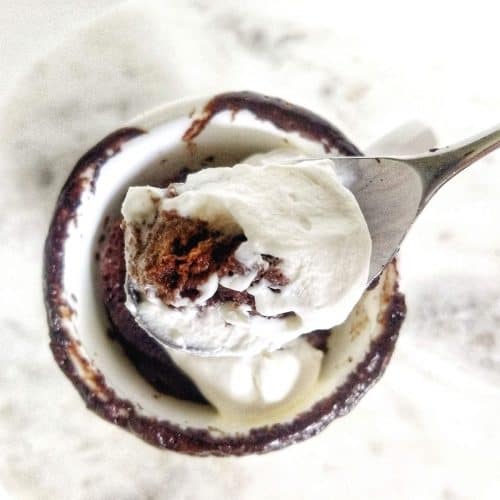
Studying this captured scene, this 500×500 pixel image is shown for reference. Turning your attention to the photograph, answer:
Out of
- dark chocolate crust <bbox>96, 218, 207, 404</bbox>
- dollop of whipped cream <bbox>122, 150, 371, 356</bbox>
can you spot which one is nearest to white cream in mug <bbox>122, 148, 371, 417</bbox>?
dollop of whipped cream <bbox>122, 150, 371, 356</bbox>

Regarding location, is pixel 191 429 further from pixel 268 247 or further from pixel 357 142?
pixel 357 142

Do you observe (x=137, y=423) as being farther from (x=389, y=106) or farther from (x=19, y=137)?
(x=389, y=106)

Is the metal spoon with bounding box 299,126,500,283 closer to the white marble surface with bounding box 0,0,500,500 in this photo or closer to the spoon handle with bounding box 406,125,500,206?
the spoon handle with bounding box 406,125,500,206

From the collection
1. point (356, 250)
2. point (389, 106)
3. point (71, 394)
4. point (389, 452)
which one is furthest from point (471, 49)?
point (71, 394)

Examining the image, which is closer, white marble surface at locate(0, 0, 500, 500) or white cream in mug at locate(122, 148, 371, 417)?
white cream in mug at locate(122, 148, 371, 417)

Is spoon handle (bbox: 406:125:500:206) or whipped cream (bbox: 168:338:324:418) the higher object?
spoon handle (bbox: 406:125:500:206)

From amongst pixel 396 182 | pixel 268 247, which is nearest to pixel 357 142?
pixel 396 182

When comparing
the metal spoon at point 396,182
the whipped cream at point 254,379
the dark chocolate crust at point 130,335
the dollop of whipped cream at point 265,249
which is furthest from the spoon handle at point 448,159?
the dark chocolate crust at point 130,335
